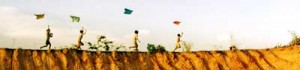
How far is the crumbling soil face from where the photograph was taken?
730 inches

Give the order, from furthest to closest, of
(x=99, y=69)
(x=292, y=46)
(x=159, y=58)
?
(x=292, y=46)
(x=159, y=58)
(x=99, y=69)

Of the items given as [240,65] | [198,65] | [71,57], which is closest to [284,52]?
[240,65]

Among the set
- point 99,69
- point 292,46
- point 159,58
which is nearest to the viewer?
point 99,69

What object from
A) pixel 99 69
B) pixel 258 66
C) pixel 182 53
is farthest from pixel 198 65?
pixel 99 69

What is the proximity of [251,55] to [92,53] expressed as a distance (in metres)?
6.81

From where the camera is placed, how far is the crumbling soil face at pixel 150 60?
18.5 m

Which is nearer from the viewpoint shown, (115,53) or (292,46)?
(115,53)

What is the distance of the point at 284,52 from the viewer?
22297 mm

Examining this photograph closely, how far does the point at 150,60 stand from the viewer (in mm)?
20672

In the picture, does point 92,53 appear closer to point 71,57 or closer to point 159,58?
point 71,57

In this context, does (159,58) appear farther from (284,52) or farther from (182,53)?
(284,52)

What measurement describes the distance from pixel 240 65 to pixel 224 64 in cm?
65

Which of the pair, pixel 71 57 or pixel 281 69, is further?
pixel 281 69

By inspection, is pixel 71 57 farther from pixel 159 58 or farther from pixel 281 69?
pixel 281 69
